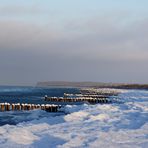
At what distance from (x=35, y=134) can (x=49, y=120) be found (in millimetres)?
Answer: 6021

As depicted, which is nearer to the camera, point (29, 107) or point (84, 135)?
point (84, 135)

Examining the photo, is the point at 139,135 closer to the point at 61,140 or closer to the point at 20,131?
the point at 61,140

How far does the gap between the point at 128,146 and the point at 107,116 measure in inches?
378

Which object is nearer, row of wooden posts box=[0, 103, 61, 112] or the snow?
the snow

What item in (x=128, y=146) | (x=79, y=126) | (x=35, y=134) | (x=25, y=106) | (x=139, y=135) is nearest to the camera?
(x=128, y=146)

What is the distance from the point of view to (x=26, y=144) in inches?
582

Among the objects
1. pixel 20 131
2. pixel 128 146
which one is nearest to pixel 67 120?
pixel 20 131

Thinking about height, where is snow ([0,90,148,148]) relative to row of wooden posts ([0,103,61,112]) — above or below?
above

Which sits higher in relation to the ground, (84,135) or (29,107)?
(84,135)

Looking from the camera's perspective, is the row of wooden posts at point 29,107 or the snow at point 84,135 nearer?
the snow at point 84,135

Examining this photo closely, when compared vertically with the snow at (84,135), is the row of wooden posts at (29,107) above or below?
below

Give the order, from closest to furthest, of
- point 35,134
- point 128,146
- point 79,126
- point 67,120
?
point 128,146 → point 35,134 → point 79,126 → point 67,120

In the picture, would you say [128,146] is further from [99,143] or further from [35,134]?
[35,134]

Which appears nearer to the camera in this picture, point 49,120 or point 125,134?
point 125,134
